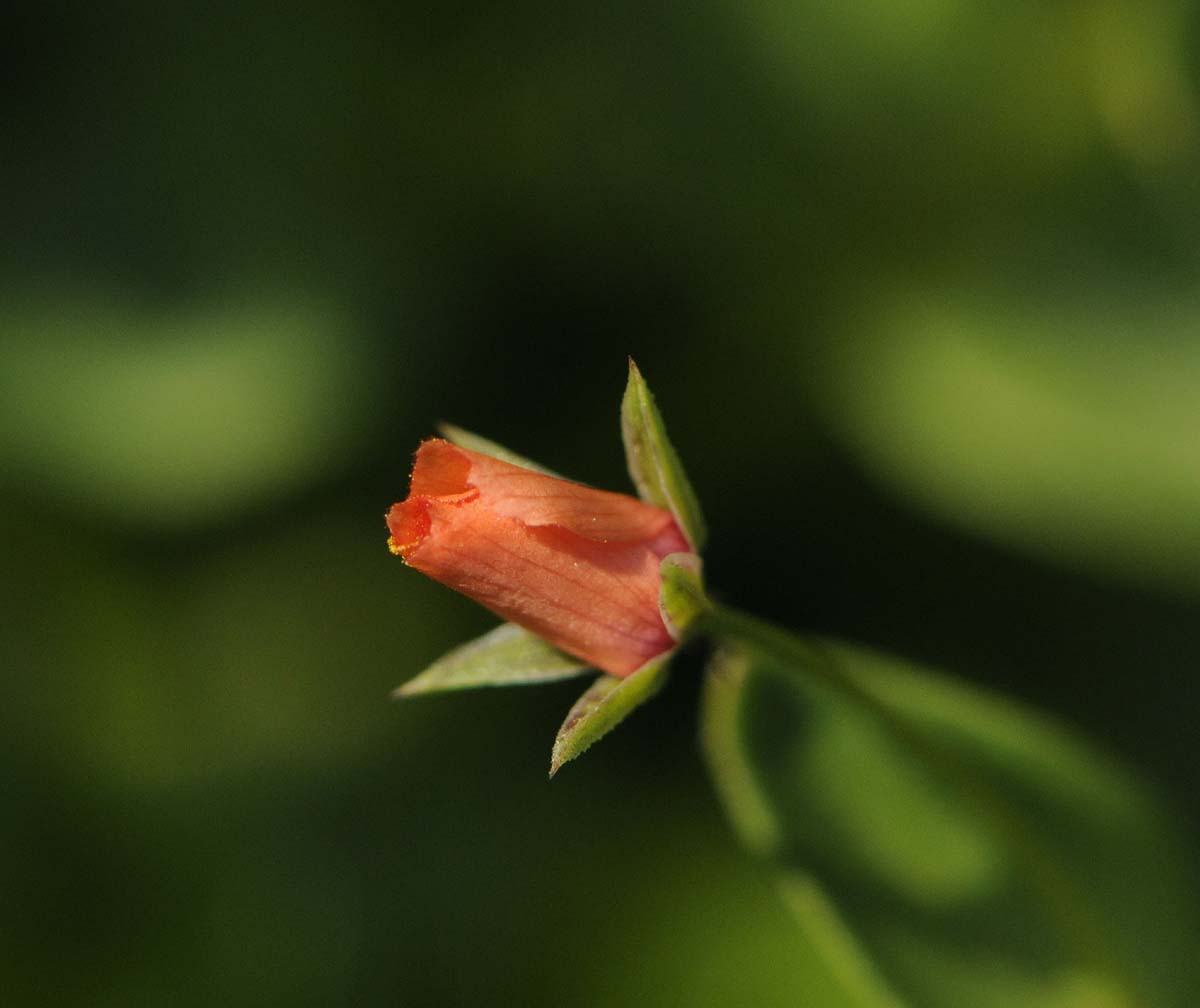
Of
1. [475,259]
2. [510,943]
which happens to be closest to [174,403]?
[475,259]

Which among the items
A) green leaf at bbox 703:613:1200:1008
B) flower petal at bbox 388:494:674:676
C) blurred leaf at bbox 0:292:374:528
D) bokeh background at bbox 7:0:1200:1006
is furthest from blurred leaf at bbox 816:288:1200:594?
flower petal at bbox 388:494:674:676

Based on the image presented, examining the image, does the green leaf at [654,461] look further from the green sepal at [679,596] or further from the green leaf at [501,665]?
the green leaf at [501,665]

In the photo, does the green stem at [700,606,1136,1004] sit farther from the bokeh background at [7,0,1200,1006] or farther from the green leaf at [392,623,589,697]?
the bokeh background at [7,0,1200,1006]

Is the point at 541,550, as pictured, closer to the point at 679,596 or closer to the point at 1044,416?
the point at 679,596

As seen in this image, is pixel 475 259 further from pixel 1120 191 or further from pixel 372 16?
pixel 1120 191

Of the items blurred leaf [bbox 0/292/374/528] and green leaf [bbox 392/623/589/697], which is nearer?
green leaf [bbox 392/623/589/697]

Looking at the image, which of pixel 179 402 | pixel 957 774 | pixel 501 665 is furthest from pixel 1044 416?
pixel 179 402
